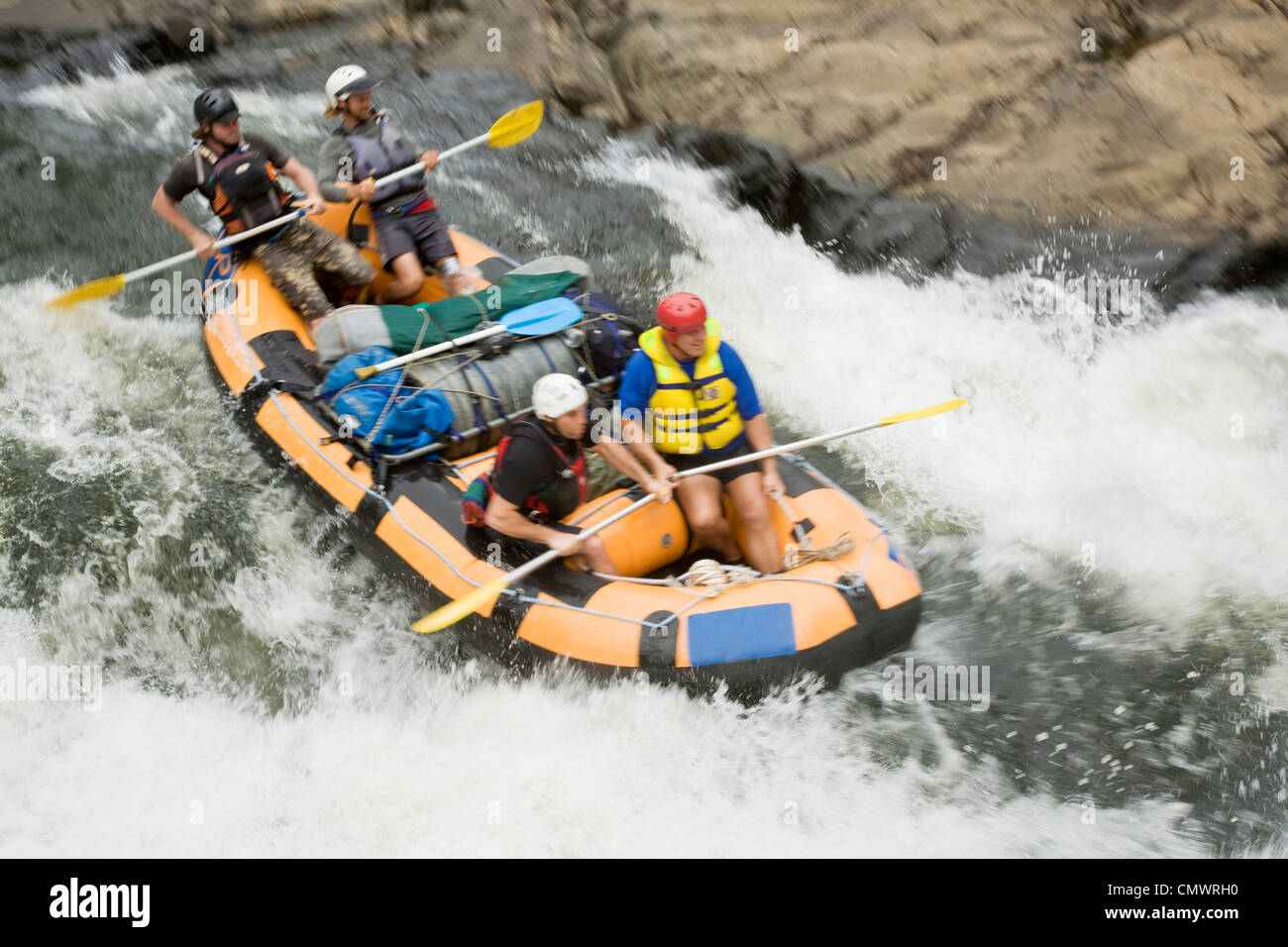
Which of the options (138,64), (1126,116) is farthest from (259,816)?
(138,64)

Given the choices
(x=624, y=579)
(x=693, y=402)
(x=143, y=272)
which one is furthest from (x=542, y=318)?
(x=143, y=272)

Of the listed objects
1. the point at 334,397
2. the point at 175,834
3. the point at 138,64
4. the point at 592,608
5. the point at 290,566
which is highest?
the point at 138,64

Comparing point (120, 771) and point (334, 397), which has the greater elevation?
point (334, 397)

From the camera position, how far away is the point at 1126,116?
7.27 metres

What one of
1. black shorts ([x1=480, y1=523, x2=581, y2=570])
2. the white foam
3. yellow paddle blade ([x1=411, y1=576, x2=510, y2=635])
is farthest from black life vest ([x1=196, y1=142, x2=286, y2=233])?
the white foam

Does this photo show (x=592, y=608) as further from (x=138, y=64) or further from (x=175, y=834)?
(x=138, y=64)

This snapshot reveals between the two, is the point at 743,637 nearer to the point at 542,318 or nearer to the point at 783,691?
the point at 783,691

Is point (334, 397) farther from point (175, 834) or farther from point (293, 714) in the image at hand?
point (175, 834)

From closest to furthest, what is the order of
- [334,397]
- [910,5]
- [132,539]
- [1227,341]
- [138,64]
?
[334,397] → [132,539] → [1227,341] → [910,5] → [138,64]

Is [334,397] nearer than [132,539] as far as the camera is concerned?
Yes

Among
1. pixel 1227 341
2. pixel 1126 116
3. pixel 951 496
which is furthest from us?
pixel 1126 116

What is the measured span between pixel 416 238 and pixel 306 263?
1.85 feet

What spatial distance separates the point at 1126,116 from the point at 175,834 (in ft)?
22.0

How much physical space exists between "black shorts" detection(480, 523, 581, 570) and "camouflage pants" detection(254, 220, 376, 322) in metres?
1.74
